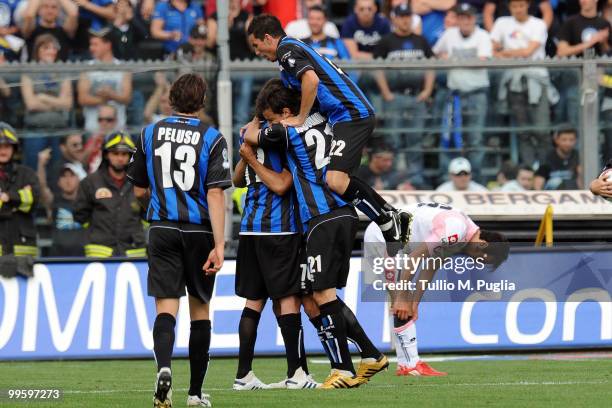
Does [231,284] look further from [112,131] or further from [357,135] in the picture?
[357,135]

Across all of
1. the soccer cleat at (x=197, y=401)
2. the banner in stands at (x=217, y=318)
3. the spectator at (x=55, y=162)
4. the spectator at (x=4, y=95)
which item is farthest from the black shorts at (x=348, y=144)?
the spectator at (x=4, y=95)

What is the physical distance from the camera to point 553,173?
1479cm

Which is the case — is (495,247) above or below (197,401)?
above

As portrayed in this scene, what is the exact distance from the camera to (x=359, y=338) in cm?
928

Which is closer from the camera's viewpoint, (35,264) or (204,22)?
(35,264)

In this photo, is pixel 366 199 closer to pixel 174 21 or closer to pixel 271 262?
pixel 271 262

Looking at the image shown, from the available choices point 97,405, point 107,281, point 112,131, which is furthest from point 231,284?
point 97,405

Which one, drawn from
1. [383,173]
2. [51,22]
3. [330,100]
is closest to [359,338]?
[330,100]

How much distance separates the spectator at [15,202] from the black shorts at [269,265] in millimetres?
4829

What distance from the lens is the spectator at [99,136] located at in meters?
14.5

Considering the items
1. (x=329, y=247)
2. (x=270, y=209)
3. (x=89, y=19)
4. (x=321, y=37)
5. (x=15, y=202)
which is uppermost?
(x=89, y=19)

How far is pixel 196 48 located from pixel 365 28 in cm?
238

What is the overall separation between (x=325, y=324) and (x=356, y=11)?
8.36 metres

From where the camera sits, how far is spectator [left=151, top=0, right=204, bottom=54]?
53.4 feet
